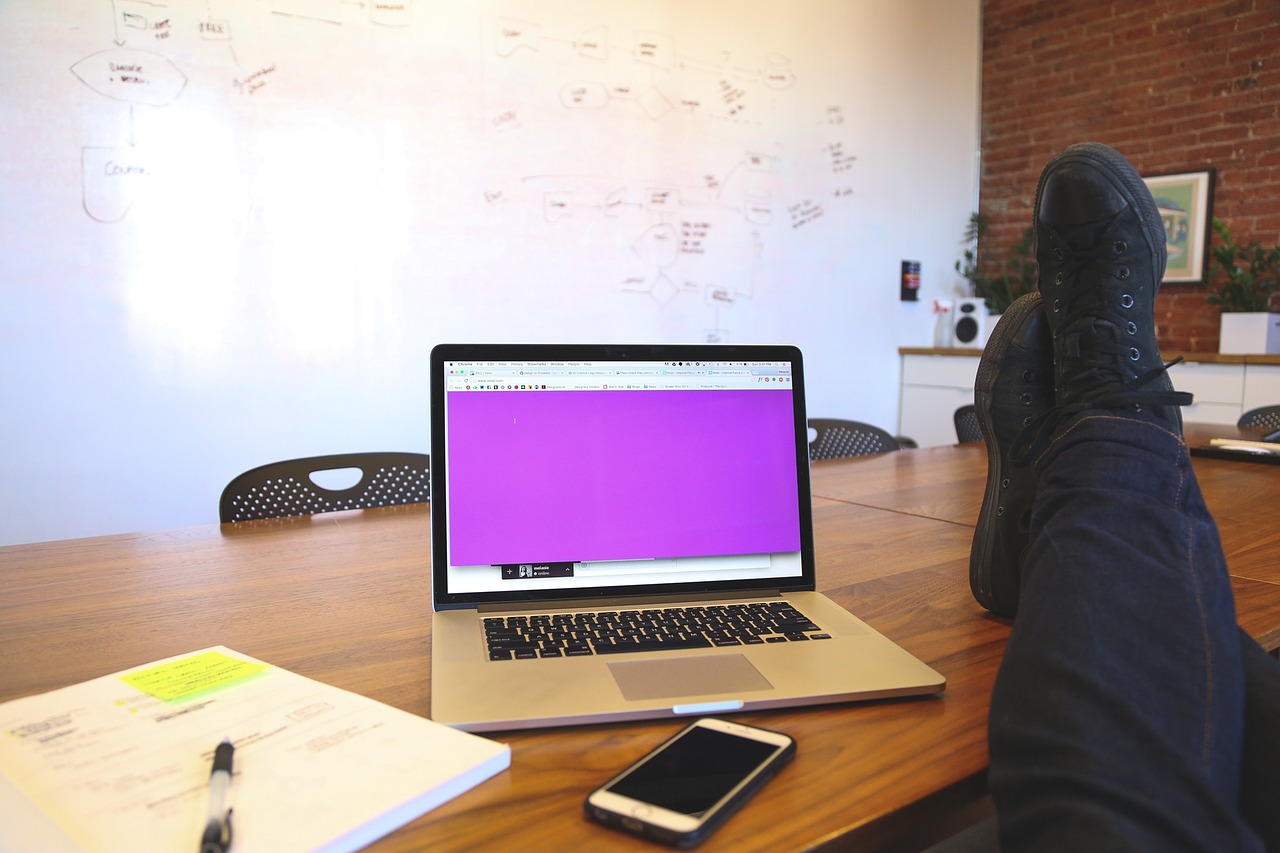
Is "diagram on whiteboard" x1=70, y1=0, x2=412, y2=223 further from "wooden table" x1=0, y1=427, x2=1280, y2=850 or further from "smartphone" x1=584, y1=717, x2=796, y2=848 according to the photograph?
"smartphone" x1=584, y1=717, x2=796, y2=848

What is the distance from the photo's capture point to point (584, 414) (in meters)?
0.90

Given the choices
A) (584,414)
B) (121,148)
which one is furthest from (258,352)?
(584,414)

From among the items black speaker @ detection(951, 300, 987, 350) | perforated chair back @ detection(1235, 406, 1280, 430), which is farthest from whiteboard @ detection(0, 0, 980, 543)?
perforated chair back @ detection(1235, 406, 1280, 430)

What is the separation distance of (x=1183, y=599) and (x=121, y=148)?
2.82 m

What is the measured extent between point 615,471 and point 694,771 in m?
0.38

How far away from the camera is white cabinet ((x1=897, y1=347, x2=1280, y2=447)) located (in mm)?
3467

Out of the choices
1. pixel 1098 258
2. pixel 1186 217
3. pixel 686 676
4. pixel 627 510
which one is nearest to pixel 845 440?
pixel 1098 258

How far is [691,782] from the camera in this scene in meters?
0.53

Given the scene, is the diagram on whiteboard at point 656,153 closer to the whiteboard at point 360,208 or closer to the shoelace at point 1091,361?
the whiteboard at point 360,208

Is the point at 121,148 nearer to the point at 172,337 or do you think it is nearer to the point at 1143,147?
the point at 172,337

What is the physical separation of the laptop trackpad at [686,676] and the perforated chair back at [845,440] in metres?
1.51

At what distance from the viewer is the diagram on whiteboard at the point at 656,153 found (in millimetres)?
3234

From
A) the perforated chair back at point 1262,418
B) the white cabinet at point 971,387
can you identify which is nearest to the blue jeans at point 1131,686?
the perforated chair back at point 1262,418

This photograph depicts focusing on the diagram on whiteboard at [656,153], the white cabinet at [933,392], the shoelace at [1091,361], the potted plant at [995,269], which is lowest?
the white cabinet at [933,392]
